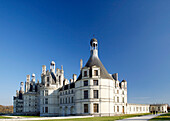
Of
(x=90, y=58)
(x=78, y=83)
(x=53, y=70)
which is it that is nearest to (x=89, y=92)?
(x=78, y=83)

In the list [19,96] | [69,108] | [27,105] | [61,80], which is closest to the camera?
[69,108]

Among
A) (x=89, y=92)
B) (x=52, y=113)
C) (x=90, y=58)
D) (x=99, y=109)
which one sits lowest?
(x=52, y=113)

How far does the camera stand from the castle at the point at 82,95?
41.4 metres

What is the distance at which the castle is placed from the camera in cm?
4141

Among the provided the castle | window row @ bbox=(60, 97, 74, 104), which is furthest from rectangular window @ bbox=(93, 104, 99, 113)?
window row @ bbox=(60, 97, 74, 104)

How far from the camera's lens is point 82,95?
4222 cm

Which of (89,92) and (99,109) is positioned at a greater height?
(89,92)

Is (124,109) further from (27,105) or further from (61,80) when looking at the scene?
(27,105)

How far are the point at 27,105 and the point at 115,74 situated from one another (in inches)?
1495

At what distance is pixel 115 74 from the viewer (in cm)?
5653

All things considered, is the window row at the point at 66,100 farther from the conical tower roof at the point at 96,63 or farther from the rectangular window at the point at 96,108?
the rectangular window at the point at 96,108

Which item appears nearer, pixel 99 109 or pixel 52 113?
pixel 99 109

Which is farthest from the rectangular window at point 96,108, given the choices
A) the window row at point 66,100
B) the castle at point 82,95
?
the window row at point 66,100

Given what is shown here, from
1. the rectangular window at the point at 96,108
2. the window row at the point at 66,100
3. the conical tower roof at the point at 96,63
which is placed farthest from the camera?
the window row at the point at 66,100
